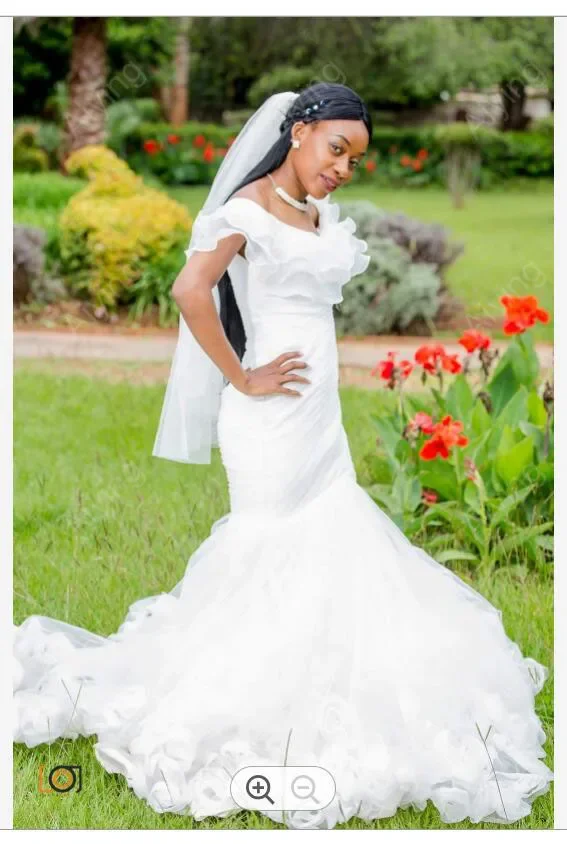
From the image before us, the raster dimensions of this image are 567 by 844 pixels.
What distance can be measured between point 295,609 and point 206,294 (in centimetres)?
86

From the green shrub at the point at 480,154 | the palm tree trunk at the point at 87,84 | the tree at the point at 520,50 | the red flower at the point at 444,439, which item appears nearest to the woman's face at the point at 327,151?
the red flower at the point at 444,439

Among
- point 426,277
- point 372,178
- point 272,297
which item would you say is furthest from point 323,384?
point 372,178

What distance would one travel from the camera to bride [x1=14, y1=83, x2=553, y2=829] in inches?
116

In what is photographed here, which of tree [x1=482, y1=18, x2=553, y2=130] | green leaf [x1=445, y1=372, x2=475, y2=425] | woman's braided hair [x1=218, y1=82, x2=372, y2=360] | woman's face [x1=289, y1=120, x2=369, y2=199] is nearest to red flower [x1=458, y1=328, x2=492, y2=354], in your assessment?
green leaf [x1=445, y1=372, x2=475, y2=425]

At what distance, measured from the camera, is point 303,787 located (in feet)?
9.66

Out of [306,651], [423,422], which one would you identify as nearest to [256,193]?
[306,651]

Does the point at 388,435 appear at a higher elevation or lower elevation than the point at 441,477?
higher

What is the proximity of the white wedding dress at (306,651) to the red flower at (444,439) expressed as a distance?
0.89m

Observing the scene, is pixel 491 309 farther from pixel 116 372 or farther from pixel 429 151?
pixel 429 151

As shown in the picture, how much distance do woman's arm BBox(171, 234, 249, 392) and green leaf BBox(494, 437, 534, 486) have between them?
73.4 inches

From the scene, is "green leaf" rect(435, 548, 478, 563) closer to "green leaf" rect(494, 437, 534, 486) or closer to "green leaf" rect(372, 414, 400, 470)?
"green leaf" rect(494, 437, 534, 486)

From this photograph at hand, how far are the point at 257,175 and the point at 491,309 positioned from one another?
6.69 metres

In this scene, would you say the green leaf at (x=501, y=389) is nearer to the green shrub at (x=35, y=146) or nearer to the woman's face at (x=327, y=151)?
the woman's face at (x=327, y=151)

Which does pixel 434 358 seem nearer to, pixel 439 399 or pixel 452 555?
pixel 439 399
